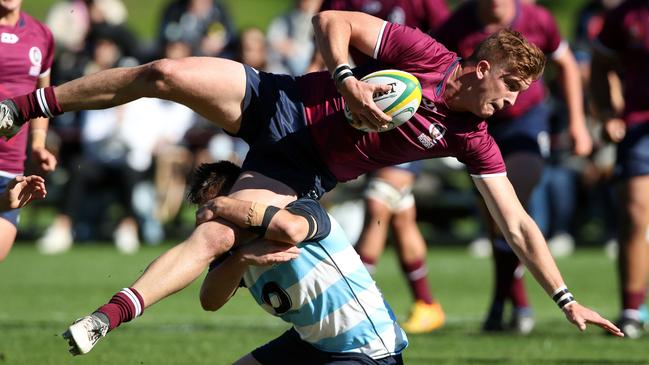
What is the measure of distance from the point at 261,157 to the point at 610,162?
Answer: 32.5ft

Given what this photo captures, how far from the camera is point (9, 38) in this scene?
23.5 ft

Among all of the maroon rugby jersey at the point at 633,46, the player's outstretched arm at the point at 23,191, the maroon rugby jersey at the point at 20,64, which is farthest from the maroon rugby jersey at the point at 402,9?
the player's outstretched arm at the point at 23,191

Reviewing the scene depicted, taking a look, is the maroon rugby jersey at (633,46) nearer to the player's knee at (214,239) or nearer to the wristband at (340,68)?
the wristband at (340,68)

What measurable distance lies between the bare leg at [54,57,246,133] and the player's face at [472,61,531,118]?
46.5 inches

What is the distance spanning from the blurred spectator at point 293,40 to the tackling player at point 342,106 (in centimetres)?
996

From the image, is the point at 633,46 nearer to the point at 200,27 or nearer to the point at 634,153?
the point at 634,153

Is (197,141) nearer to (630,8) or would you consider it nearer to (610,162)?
(610,162)

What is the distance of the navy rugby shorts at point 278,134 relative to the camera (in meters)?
6.16

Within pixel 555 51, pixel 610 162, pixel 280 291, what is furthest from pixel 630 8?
pixel 610 162

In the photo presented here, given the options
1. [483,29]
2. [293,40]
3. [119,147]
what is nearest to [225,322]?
[483,29]

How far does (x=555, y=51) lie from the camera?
30.1 feet

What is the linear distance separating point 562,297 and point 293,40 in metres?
11.3

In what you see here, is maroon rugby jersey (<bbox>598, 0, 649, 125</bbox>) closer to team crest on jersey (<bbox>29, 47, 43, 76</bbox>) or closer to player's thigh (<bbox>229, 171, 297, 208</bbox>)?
player's thigh (<bbox>229, 171, 297, 208</bbox>)

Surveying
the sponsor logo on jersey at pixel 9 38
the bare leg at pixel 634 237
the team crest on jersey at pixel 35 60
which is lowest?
the bare leg at pixel 634 237
